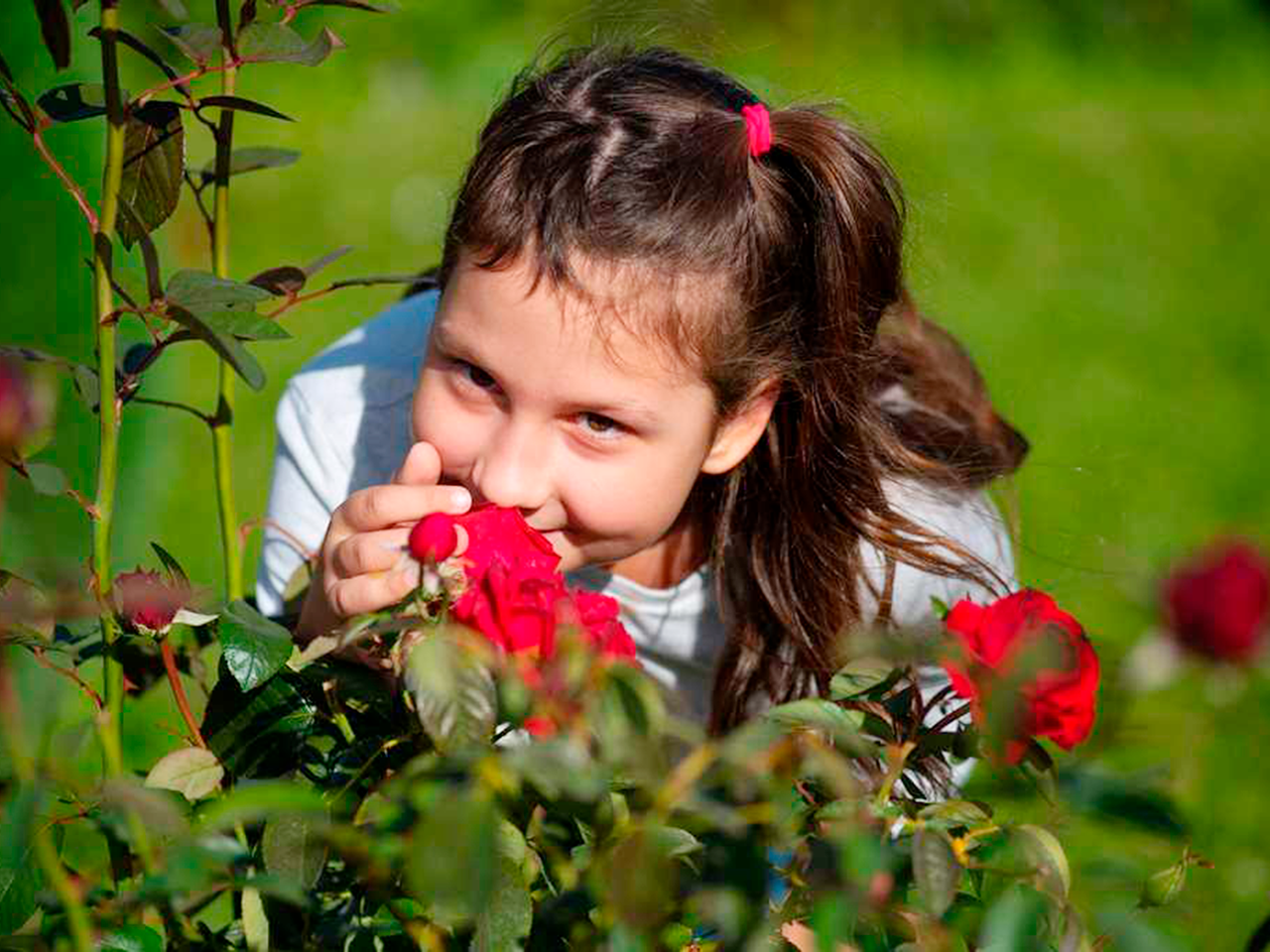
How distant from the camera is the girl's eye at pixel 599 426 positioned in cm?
145

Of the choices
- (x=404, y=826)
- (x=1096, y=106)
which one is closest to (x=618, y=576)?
(x=404, y=826)

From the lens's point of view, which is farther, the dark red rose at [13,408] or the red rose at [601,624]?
the red rose at [601,624]

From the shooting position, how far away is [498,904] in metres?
0.90

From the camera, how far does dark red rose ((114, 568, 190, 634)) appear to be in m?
1.03

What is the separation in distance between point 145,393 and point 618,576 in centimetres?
84

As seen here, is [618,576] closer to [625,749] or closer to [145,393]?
[145,393]

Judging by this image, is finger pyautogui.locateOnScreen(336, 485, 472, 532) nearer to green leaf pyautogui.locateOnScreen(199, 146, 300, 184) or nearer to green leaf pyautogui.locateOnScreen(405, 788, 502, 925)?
green leaf pyautogui.locateOnScreen(199, 146, 300, 184)

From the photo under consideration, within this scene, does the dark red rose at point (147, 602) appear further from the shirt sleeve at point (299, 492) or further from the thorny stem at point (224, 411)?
the shirt sleeve at point (299, 492)

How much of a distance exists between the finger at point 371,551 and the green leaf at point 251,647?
9.3 inches

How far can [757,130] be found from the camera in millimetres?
1562

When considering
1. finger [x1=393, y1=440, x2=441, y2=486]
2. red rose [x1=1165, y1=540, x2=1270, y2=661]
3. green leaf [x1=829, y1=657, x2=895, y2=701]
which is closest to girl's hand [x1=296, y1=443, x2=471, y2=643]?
finger [x1=393, y1=440, x2=441, y2=486]

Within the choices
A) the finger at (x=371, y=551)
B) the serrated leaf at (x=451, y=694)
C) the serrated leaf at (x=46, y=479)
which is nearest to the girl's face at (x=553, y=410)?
the finger at (x=371, y=551)

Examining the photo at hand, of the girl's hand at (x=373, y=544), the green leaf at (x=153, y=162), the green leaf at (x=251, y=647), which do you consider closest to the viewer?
the green leaf at (x=251, y=647)

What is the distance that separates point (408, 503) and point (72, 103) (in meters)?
0.40
